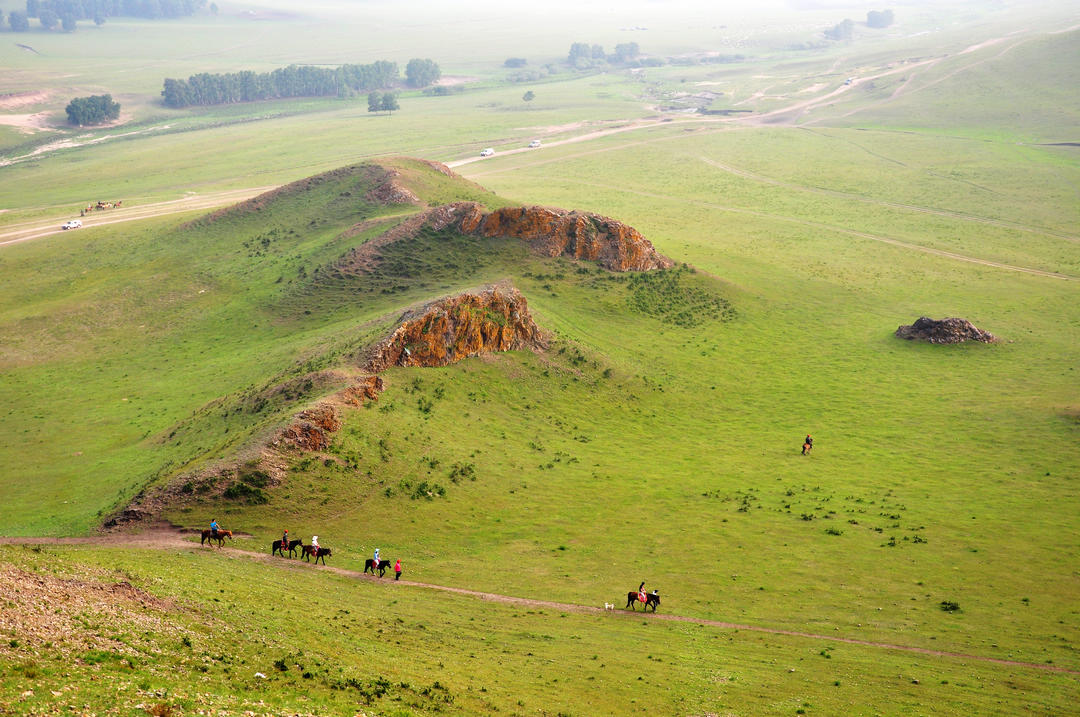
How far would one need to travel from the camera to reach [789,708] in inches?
1202

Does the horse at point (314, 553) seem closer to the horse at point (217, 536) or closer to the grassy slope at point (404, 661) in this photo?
the grassy slope at point (404, 661)

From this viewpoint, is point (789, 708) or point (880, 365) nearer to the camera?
point (789, 708)

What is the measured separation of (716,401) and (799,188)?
10517cm

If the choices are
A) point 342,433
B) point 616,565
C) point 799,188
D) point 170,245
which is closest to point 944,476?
point 616,565

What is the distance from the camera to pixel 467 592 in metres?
40.5

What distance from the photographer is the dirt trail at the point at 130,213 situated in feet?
397

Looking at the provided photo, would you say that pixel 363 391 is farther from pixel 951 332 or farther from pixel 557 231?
pixel 951 332

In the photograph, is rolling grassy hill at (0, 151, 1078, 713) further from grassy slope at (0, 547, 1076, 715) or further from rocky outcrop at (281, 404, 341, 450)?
grassy slope at (0, 547, 1076, 715)

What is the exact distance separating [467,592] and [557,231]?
184ft

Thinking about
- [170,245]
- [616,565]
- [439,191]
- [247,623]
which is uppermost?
[439,191]

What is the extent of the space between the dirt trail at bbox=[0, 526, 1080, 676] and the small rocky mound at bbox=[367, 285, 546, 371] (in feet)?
65.4

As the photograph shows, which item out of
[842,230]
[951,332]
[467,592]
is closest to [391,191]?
[951,332]

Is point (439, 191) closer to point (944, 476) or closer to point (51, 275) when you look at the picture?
point (51, 275)

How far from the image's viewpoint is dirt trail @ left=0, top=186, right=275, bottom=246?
121 m
